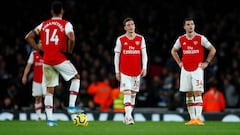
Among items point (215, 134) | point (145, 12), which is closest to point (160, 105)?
point (145, 12)

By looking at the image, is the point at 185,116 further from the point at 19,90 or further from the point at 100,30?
the point at 100,30

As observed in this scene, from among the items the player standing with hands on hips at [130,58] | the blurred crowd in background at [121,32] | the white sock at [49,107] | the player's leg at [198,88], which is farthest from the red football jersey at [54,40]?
the blurred crowd in background at [121,32]

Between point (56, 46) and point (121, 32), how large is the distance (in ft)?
41.4

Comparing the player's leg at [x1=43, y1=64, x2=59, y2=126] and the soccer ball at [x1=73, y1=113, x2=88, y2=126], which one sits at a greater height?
the player's leg at [x1=43, y1=64, x2=59, y2=126]

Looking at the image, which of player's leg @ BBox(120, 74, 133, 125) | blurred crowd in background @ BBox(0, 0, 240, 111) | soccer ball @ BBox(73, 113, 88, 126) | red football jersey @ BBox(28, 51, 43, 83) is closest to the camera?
soccer ball @ BBox(73, 113, 88, 126)

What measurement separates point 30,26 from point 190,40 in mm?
12852

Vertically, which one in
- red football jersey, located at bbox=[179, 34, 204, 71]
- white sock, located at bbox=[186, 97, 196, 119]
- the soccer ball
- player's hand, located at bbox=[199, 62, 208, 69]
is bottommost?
the soccer ball

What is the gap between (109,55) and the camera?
2608cm

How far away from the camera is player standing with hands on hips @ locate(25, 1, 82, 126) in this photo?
14.7 meters

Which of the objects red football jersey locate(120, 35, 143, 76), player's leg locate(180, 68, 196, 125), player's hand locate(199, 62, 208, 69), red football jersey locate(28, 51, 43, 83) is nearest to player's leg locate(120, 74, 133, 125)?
red football jersey locate(120, 35, 143, 76)

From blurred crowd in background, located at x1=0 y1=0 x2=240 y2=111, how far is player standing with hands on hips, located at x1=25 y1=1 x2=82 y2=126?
25.1 feet

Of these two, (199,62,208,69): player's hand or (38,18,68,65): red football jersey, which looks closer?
(38,18,68,65): red football jersey

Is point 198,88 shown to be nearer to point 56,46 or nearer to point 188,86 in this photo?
point 188,86

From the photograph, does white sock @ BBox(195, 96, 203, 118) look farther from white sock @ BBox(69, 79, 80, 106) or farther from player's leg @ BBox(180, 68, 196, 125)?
white sock @ BBox(69, 79, 80, 106)
